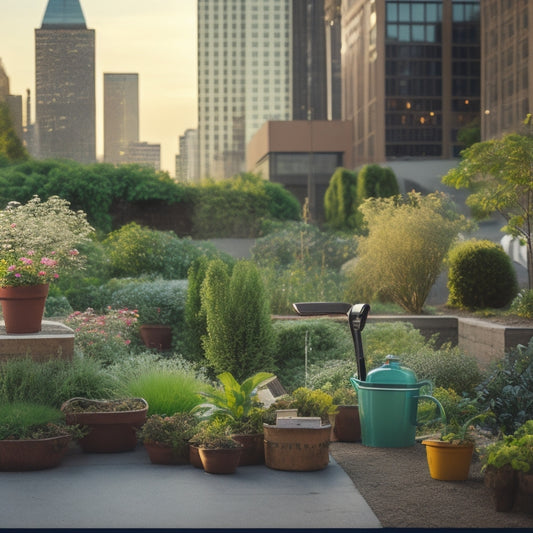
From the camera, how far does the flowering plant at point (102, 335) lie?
8680 millimetres

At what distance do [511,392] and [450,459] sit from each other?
94cm

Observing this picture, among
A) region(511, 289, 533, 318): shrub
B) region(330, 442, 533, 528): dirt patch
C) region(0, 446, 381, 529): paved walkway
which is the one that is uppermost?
region(511, 289, 533, 318): shrub

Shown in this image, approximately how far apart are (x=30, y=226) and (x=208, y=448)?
14.6 ft

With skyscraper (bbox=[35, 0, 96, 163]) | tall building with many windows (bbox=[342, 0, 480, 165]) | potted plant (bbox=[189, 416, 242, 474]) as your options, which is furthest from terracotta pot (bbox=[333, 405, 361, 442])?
skyscraper (bbox=[35, 0, 96, 163])

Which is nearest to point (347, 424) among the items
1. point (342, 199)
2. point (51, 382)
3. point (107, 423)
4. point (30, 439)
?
point (107, 423)

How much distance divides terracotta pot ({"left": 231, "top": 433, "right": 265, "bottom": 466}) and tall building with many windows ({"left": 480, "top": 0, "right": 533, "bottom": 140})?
19.3m

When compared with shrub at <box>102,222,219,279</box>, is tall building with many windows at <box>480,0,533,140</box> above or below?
above

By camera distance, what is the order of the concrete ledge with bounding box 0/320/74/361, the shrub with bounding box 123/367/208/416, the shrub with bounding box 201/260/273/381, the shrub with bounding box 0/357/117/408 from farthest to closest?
the shrub with bounding box 201/260/273/381, the concrete ledge with bounding box 0/320/74/361, the shrub with bounding box 123/367/208/416, the shrub with bounding box 0/357/117/408

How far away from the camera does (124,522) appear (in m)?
3.94

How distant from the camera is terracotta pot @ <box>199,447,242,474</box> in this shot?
4.93 meters

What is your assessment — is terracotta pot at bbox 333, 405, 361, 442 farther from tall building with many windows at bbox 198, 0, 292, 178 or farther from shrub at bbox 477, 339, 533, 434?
tall building with many windows at bbox 198, 0, 292, 178

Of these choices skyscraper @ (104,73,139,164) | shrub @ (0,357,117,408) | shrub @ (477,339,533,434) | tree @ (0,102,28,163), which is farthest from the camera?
skyscraper @ (104,73,139,164)

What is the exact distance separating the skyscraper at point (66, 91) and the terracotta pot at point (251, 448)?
69.1 meters

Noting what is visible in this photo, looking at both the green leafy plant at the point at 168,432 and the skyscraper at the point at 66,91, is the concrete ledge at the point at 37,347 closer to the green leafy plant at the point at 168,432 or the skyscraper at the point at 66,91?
the green leafy plant at the point at 168,432
